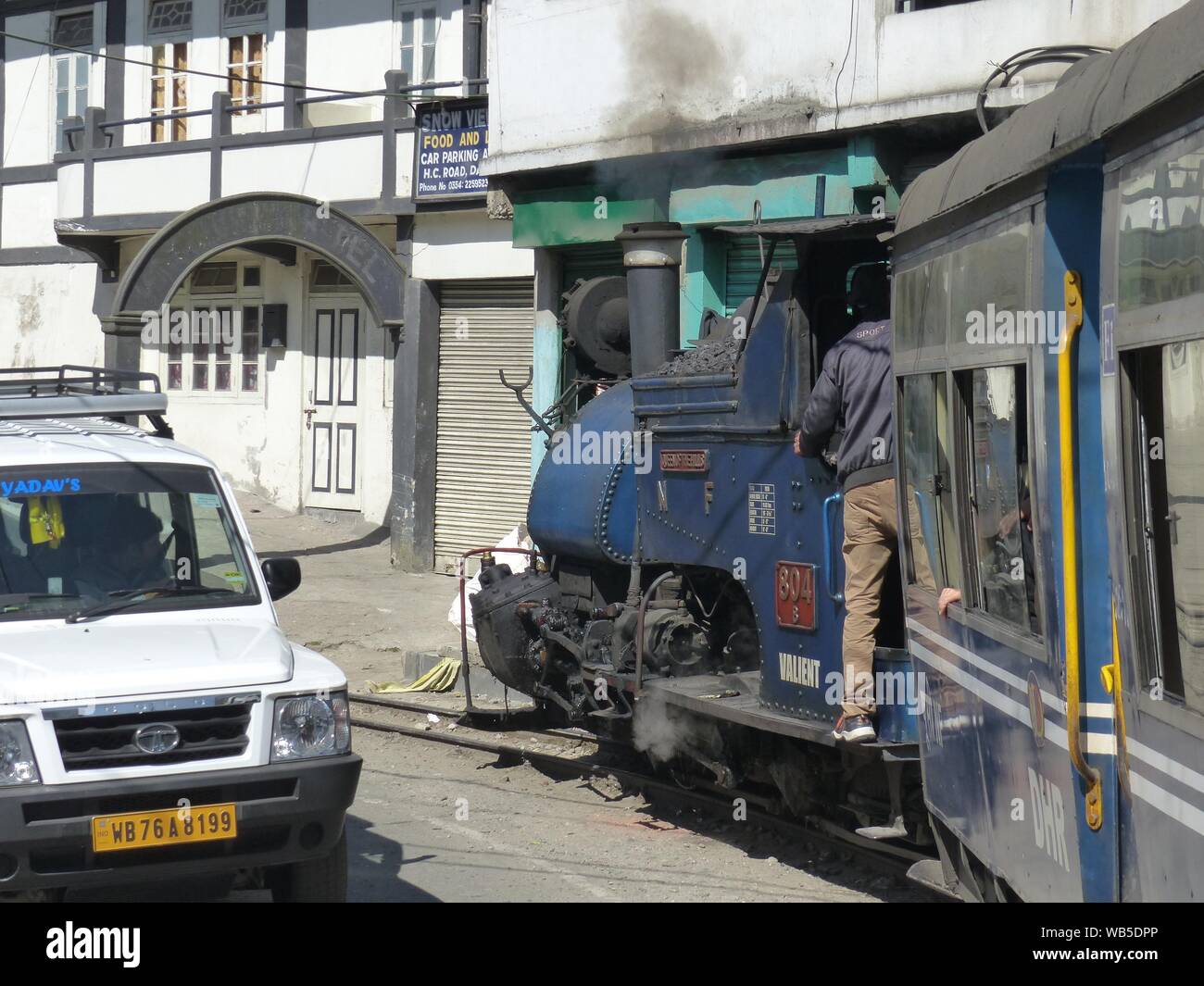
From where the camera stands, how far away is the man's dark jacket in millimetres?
6293

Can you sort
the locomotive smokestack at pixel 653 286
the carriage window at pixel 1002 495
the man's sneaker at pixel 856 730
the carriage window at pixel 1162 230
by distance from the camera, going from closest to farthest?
the carriage window at pixel 1162 230
the carriage window at pixel 1002 495
the man's sneaker at pixel 856 730
the locomotive smokestack at pixel 653 286

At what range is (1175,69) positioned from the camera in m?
3.26

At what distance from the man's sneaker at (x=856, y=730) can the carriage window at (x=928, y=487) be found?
2.49 ft

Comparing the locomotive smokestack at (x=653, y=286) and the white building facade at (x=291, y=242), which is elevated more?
the white building facade at (x=291, y=242)

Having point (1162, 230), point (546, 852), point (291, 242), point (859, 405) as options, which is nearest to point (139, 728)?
point (546, 852)

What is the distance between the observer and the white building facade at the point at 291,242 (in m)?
16.8

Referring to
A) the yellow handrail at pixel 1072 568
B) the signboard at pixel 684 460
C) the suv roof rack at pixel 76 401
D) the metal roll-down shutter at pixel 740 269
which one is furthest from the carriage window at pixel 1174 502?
the metal roll-down shutter at pixel 740 269

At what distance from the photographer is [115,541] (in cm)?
610

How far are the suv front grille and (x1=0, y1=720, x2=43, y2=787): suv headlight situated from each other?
0.10 meters

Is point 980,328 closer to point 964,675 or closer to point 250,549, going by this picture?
point 964,675

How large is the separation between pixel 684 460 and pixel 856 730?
1925mm

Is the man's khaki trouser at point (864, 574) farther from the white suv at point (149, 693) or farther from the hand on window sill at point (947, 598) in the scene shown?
the white suv at point (149, 693)

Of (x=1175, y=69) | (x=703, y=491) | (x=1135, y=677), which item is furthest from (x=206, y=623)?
(x=1175, y=69)

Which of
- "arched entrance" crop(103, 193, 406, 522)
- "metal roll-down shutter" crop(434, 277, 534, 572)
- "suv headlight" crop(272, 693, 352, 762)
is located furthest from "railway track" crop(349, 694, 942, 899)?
"arched entrance" crop(103, 193, 406, 522)
